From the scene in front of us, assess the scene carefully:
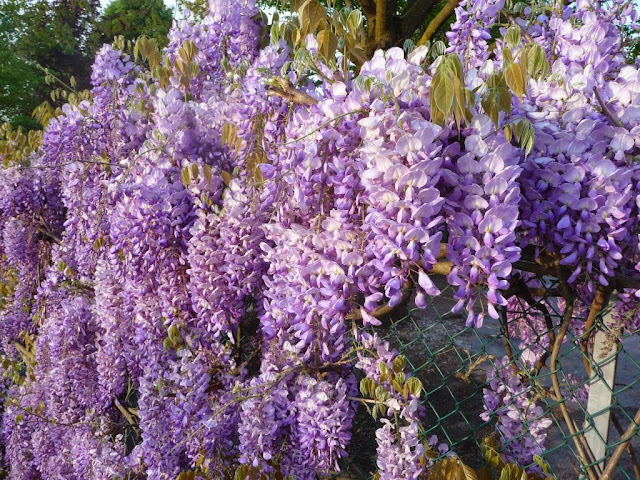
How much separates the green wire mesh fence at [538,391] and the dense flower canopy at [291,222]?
7.1 inches

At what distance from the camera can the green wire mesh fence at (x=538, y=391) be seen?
1.63m

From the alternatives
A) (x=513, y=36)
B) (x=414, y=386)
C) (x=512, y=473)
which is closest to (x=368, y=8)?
(x=513, y=36)

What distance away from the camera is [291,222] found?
5.01 feet

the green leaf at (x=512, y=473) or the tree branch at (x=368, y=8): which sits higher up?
the tree branch at (x=368, y=8)

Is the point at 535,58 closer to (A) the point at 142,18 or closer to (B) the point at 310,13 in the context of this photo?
(B) the point at 310,13

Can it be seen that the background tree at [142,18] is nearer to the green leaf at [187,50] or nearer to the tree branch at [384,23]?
the tree branch at [384,23]

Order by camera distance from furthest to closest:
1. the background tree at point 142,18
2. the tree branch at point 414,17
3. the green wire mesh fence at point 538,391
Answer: the background tree at point 142,18
the tree branch at point 414,17
the green wire mesh fence at point 538,391

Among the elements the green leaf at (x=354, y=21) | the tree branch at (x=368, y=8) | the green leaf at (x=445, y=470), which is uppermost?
the tree branch at (x=368, y=8)

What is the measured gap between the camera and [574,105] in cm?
134

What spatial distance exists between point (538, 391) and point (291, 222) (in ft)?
4.32

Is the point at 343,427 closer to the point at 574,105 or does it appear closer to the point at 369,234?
the point at 369,234

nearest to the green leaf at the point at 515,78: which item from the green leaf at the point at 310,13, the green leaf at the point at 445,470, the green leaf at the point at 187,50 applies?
the green leaf at the point at 310,13

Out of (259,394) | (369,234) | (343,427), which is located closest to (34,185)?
(259,394)

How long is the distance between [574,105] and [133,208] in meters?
1.48
